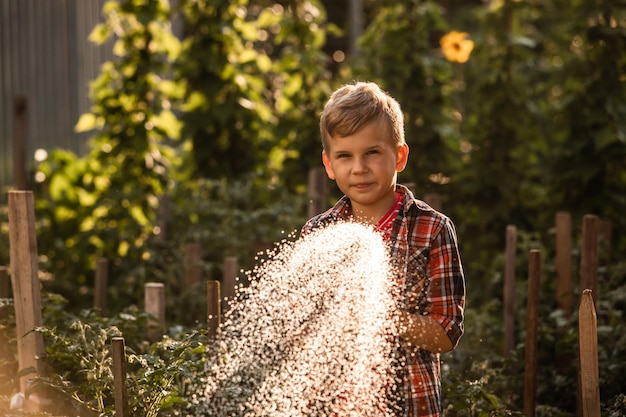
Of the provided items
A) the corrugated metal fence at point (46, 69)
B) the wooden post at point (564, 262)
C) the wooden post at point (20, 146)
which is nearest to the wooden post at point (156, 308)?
the wooden post at point (564, 262)

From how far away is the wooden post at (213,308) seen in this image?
2.79m

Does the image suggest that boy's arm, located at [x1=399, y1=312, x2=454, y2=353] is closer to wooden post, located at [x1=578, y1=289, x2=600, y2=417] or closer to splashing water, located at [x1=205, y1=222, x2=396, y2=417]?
splashing water, located at [x1=205, y1=222, x2=396, y2=417]

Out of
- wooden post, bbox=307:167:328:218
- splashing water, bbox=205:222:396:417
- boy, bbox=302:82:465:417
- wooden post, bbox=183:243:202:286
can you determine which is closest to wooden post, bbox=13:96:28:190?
wooden post, bbox=183:243:202:286

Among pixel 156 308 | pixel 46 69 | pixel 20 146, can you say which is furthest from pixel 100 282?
pixel 46 69

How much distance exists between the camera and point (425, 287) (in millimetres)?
2525

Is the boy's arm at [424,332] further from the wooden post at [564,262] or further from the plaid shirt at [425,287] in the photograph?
the wooden post at [564,262]

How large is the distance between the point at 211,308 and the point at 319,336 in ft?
1.45

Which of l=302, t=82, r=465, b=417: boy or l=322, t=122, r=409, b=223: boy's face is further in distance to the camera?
l=322, t=122, r=409, b=223: boy's face

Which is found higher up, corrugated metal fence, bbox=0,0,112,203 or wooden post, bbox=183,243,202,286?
corrugated metal fence, bbox=0,0,112,203

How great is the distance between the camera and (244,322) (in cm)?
283

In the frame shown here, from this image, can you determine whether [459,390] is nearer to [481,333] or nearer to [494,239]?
[481,333]

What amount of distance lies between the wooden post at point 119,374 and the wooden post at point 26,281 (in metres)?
0.76

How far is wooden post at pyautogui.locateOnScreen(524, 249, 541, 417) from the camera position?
3.28 metres

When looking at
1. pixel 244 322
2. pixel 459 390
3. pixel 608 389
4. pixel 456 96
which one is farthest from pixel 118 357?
pixel 456 96
